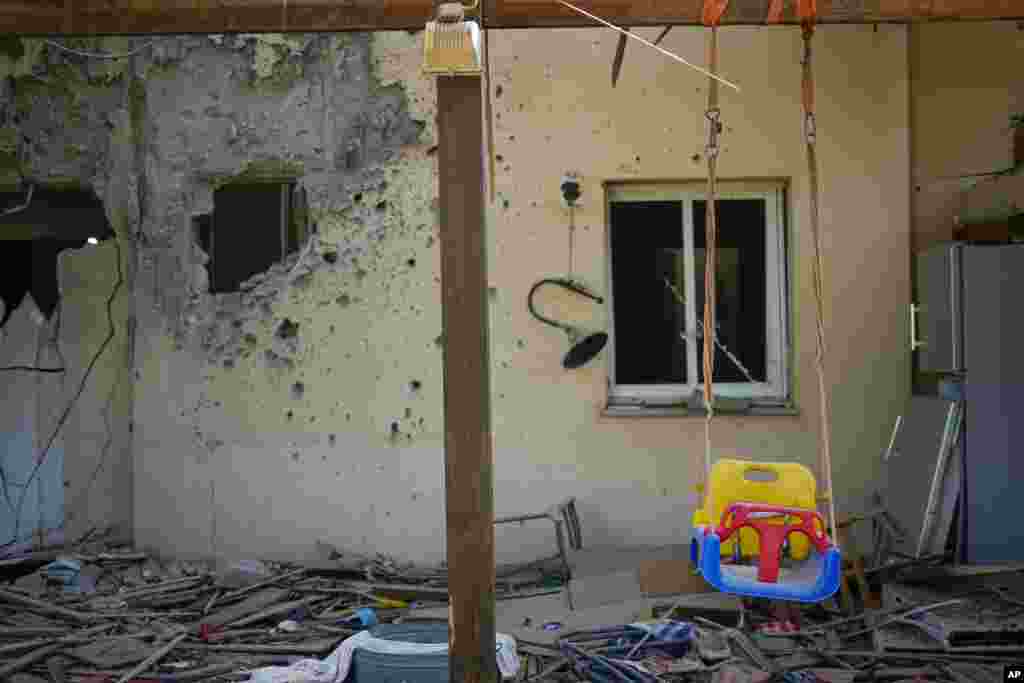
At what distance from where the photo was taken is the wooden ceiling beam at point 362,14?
477 centimetres

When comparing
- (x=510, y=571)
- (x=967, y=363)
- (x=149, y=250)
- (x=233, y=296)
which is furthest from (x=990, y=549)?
(x=149, y=250)

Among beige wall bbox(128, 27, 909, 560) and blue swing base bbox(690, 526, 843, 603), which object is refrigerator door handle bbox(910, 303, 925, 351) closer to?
beige wall bbox(128, 27, 909, 560)

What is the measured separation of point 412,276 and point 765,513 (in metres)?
3.67

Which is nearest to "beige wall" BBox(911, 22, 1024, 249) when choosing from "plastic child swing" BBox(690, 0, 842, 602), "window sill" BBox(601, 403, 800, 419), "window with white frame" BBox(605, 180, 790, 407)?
"window with white frame" BBox(605, 180, 790, 407)

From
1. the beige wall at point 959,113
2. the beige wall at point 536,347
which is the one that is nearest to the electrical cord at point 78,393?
the beige wall at point 536,347

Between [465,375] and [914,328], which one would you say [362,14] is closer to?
[465,375]

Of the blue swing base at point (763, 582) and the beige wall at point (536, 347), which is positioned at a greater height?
the beige wall at point (536, 347)

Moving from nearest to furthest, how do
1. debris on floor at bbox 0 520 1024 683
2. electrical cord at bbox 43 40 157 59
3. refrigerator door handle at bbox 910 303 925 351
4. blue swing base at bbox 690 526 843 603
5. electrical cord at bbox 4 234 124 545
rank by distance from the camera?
blue swing base at bbox 690 526 843 603, debris on floor at bbox 0 520 1024 683, refrigerator door handle at bbox 910 303 925 351, electrical cord at bbox 43 40 157 59, electrical cord at bbox 4 234 124 545

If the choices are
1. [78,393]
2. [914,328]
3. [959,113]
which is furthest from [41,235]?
[959,113]

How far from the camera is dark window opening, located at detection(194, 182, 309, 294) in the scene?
26.1 feet

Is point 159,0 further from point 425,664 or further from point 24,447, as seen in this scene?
point 24,447

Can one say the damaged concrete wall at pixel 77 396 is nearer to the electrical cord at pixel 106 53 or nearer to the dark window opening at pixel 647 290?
the electrical cord at pixel 106 53

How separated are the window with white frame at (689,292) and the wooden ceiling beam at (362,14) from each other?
2786 mm

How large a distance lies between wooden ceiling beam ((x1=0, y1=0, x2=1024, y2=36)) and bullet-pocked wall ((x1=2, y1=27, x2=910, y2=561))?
2575 millimetres
